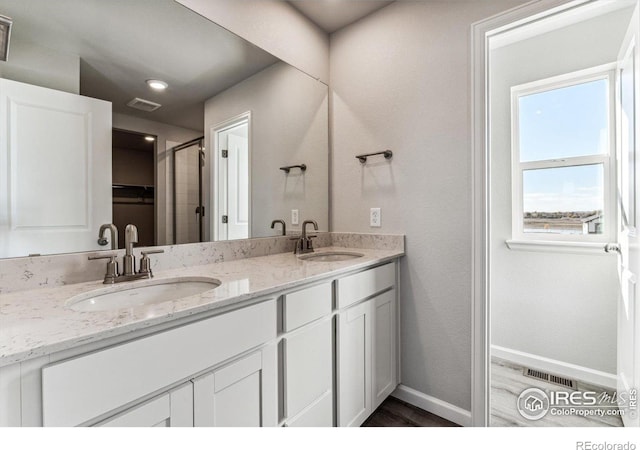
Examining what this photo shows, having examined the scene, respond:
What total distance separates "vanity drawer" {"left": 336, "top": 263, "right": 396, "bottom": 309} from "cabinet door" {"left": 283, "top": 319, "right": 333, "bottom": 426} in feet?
0.46

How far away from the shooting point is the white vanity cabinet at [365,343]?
1316 millimetres

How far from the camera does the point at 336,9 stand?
1887mm

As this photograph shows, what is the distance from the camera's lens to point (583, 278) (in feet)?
6.47

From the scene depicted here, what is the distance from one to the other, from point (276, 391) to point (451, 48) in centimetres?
184

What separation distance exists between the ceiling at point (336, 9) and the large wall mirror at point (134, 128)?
1.40 feet

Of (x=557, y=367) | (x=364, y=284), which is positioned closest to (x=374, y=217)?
(x=364, y=284)

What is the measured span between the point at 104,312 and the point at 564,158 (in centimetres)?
275

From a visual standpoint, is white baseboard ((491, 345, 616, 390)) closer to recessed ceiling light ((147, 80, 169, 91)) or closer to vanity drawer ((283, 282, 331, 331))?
vanity drawer ((283, 282, 331, 331))

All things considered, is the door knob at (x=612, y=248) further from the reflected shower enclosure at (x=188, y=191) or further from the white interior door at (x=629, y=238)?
the reflected shower enclosure at (x=188, y=191)

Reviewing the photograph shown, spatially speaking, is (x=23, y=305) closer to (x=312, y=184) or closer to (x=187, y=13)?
(x=187, y=13)

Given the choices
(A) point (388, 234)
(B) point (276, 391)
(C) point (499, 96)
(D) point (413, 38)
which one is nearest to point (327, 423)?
(B) point (276, 391)

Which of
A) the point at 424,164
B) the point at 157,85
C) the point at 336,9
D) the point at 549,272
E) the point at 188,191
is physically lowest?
the point at 549,272

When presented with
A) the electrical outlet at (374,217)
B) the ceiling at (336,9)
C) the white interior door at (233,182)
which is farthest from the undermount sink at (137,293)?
the ceiling at (336,9)

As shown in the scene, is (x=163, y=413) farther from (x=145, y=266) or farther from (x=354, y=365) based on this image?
(x=354, y=365)
